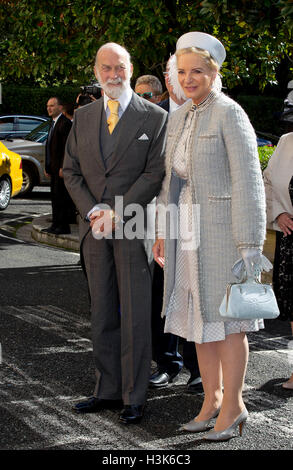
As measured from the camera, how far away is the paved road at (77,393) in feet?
14.2

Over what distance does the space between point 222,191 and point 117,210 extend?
68cm

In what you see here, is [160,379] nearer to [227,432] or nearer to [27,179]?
[227,432]

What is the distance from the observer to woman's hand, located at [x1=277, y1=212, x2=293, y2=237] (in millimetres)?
5441

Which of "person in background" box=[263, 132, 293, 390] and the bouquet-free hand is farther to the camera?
"person in background" box=[263, 132, 293, 390]

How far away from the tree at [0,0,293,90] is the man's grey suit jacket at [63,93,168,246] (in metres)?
5.36

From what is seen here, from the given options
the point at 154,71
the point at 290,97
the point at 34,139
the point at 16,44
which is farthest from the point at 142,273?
the point at 34,139

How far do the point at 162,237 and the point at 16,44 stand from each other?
10499 millimetres

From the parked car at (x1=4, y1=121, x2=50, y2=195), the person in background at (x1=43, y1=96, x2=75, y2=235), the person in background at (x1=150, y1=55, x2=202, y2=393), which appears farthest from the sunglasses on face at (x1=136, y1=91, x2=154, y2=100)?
the parked car at (x1=4, y1=121, x2=50, y2=195)

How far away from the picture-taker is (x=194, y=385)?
526 centimetres

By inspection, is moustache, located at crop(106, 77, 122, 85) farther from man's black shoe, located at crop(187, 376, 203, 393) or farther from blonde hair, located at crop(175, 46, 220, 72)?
man's black shoe, located at crop(187, 376, 203, 393)

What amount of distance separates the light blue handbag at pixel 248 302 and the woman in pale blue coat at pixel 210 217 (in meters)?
0.12

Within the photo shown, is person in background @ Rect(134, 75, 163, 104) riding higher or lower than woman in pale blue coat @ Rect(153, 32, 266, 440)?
higher

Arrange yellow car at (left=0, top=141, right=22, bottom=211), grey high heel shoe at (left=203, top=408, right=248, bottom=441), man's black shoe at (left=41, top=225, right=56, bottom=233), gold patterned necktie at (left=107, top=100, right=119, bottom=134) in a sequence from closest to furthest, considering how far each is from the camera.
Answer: grey high heel shoe at (left=203, top=408, right=248, bottom=441), gold patterned necktie at (left=107, top=100, right=119, bottom=134), man's black shoe at (left=41, top=225, right=56, bottom=233), yellow car at (left=0, top=141, right=22, bottom=211)

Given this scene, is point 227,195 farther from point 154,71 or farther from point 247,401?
point 154,71
